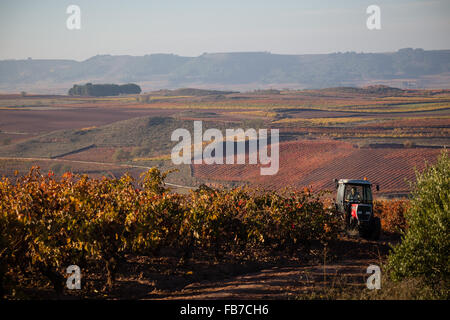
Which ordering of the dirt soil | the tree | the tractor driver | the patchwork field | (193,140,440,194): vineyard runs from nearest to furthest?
the tree < the dirt soil < the tractor driver < (193,140,440,194): vineyard < the patchwork field

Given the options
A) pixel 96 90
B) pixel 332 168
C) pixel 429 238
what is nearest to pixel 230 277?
pixel 429 238

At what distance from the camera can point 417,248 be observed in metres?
9.01

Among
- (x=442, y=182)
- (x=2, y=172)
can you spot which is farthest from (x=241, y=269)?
(x=2, y=172)

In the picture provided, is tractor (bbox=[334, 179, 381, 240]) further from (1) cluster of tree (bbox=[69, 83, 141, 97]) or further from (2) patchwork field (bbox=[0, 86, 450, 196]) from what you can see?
(1) cluster of tree (bbox=[69, 83, 141, 97])

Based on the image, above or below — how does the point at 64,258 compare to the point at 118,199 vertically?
below

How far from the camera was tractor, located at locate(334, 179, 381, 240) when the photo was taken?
44.2ft

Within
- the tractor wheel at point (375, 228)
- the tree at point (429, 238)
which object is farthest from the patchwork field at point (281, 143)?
the tree at point (429, 238)

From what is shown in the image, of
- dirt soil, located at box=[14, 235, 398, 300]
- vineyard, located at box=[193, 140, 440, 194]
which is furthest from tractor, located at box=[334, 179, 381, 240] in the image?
vineyard, located at box=[193, 140, 440, 194]

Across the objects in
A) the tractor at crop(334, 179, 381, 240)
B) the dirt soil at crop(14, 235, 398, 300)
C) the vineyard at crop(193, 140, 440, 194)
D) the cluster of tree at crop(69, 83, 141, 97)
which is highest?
the cluster of tree at crop(69, 83, 141, 97)

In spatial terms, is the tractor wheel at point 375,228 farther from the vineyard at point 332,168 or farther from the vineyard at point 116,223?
the vineyard at point 332,168

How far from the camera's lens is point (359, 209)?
1359 cm

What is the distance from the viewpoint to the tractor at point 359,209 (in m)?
13.5
